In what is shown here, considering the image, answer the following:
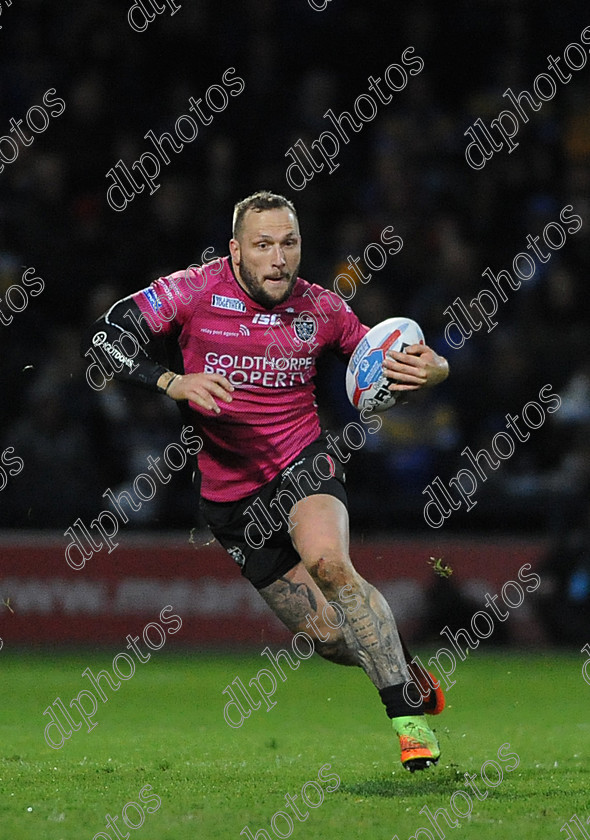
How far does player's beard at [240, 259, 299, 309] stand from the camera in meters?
6.76

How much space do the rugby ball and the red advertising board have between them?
Answer: 5.86 meters

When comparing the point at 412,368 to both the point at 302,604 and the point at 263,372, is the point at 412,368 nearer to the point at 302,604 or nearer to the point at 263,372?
the point at 263,372

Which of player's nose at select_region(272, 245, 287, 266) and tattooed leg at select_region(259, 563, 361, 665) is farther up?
player's nose at select_region(272, 245, 287, 266)

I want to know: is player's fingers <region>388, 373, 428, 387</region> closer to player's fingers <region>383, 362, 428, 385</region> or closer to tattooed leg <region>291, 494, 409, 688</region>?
player's fingers <region>383, 362, 428, 385</region>

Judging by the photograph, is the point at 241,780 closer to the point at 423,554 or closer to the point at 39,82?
Answer: the point at 423,554

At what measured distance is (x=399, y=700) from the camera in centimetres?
617

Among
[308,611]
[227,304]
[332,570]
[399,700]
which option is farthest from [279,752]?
[227,304]

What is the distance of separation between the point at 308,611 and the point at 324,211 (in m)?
8.44

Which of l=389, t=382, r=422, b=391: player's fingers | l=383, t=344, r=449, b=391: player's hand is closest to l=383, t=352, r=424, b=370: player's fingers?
l=383, t=344, r=449, b=391: player's hand

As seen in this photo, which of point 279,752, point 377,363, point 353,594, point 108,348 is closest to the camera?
point 353,594

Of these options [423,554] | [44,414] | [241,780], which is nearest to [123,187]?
[44,414]

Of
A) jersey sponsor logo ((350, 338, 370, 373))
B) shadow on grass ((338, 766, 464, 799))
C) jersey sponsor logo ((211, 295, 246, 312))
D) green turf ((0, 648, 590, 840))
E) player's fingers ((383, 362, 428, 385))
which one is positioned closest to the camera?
green turf ((0, 648, 590, 840))

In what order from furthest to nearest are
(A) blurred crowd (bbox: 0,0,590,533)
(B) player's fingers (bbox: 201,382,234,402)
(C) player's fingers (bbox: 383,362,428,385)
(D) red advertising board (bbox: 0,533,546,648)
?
(A) blurred crowd (bbox: 0,0,590,533) < (D) red advertising board (bbox: 0,533,546,648) < (C) player's fingers (bbox: 383,362,428,385) < (B) player's fingers (bbox: 201,382,234,402)

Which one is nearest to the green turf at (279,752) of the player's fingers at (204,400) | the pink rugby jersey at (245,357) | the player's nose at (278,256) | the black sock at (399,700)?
the black sock at (399,700)
